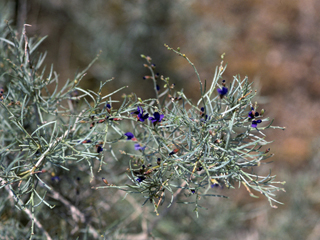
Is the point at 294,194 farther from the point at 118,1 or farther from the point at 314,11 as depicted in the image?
the point at 314,11

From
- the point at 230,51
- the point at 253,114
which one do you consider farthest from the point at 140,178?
the point at 230,51

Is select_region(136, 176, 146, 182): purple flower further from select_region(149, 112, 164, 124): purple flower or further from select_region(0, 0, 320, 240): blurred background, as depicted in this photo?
select_region(0, 0, 320, 240): blurred background

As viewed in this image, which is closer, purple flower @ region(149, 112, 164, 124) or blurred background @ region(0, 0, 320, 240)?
purple flower @ region(149, 112, 164, 124)

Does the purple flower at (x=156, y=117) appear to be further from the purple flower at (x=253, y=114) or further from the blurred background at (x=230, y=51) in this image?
the blurred background at (x=230, y=51)

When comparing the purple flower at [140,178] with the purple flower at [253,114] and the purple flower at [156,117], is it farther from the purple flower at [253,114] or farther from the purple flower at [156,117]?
the purple flower at [253,114]

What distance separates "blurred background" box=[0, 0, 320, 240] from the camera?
222cm

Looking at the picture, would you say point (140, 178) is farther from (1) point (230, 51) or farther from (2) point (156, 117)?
(1) point (230, 51)

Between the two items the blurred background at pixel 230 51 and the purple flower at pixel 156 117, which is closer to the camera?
the purple flower at pixel 156 117

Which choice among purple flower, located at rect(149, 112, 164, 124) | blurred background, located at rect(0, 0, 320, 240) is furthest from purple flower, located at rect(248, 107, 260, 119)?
blurred background, located at rect(0, 0, 320, 240)

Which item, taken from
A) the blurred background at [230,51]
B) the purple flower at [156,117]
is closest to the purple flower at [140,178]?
the purple flower at [156,117]

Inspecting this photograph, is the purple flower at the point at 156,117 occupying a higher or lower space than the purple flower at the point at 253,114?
lower

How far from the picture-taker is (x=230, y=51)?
3256mm

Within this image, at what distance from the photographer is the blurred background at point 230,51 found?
2225 mm

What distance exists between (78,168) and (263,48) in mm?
3111
